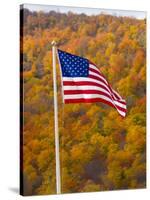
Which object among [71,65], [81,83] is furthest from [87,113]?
[71,65]

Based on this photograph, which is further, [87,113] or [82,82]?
[87,113]

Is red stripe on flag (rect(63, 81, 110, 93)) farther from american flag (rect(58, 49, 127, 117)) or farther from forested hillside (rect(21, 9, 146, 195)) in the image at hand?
forested hillside (rect(21, 9, 146, 195))

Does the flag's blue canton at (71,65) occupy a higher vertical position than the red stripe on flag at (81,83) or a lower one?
higher

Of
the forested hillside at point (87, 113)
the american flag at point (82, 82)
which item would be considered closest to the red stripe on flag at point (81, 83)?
the american flag at point (82, 82)

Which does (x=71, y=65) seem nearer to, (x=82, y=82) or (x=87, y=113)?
(x=82, y=82)

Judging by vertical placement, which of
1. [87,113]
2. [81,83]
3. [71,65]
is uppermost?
[71,65]

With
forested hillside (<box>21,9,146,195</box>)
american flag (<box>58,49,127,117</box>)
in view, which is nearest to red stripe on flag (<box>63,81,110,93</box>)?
american flag (<box>58,49,127,117</box>)

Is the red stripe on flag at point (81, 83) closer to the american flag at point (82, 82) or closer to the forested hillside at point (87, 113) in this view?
the american flag at point (82, 82)
